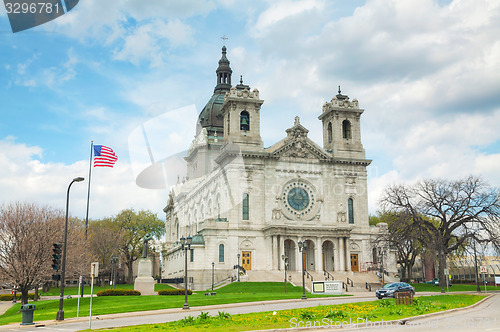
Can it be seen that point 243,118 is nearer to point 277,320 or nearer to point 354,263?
point 354,263

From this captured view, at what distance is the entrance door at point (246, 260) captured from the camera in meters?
67.4

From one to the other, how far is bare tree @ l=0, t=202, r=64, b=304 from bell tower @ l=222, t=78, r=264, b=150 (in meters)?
28.0

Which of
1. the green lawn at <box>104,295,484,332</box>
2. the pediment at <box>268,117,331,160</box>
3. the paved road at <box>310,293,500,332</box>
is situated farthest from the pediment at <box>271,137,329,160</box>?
the paved road at <box>310,293,500,332</box>

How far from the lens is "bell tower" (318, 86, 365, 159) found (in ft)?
250

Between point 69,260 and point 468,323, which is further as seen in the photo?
point 69,260

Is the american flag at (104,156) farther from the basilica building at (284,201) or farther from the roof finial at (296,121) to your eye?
the roof finial at (296,121)

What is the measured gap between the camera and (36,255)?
47.3 meters

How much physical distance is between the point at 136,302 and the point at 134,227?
63.0 m

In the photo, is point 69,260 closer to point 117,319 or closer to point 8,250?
point 8,250

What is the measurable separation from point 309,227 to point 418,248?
25.3m

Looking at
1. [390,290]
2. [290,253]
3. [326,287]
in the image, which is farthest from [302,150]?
Answer: [390,290]

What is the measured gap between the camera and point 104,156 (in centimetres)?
5425

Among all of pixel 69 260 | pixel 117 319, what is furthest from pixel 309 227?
pixel 117 319

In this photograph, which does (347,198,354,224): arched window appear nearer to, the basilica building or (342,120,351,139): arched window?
the basilica building
